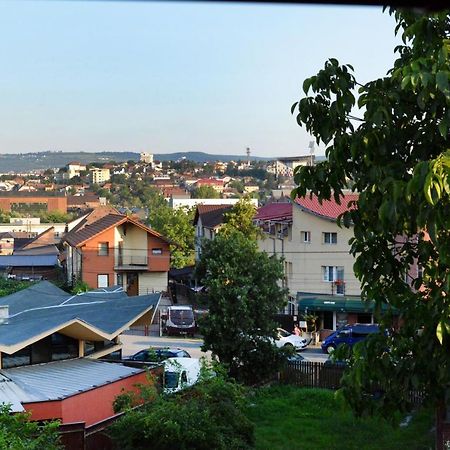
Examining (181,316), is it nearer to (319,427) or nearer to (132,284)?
(132,284)

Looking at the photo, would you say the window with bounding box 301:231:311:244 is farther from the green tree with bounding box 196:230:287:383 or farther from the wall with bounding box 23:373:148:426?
the wall with bounding box 23:373:148:426

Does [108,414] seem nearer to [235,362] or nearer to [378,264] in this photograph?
[235,362]

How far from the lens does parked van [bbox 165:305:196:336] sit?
1390 inches

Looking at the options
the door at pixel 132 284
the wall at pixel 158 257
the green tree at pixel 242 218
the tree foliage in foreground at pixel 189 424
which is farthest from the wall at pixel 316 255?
the tree foliage in foreground at pixel 189 424

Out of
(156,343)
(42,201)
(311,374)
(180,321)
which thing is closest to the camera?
(311,374)

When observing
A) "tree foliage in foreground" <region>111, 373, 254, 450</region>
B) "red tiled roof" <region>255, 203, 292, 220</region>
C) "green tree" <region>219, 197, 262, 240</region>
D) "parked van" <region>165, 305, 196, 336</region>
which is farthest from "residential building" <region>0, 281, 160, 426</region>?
"green tree" <region>219, 197, 262, 240</region>

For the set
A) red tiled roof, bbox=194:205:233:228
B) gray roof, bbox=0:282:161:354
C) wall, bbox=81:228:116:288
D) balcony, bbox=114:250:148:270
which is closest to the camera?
gray roof, bbox=0:282:161:354

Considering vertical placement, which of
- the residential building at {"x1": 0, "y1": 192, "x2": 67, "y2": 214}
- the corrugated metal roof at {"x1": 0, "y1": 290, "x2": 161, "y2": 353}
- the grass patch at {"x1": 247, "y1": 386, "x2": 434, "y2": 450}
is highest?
the residential building at {"x1": 0, "y1": 192, "x2": 67, "y2": 214}

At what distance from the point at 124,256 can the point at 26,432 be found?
3512cm

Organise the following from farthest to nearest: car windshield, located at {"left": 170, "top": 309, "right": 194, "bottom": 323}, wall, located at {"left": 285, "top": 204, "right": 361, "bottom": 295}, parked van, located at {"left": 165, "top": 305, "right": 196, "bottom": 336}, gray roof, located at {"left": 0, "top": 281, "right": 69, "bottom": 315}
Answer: wall, located at {"left": 285, "top": 204, "right": 361, "bottom": 295}, car windshield, located at {"left": 170, "top": 309, "right": 194, "bottom": 323}, parked van, located at {"left": 165, "top": 305, "right": 196, "bottom": 336}, gray roof, located at {"left": 0, "top": 281, "right": 69, "bottom": 315}

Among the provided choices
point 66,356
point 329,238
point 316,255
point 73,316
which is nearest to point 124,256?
point 316,255

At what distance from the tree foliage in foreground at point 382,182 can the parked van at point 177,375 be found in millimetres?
9035

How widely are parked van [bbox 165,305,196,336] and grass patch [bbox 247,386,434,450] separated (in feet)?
46.5

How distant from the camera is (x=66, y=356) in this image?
63.1 ft
